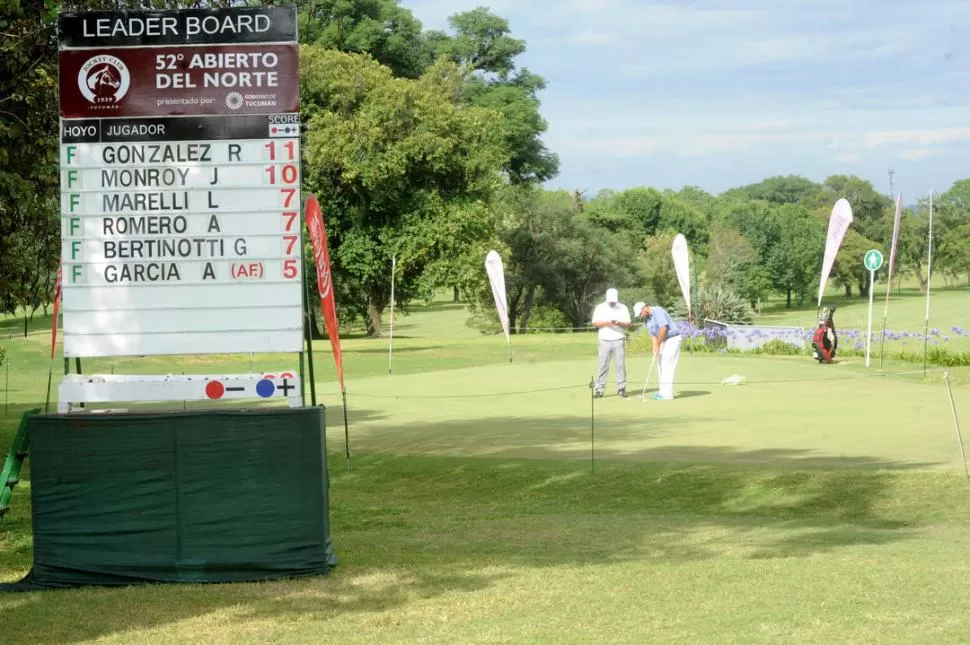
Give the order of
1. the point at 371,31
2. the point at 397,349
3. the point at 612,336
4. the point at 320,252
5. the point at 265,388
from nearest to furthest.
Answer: the point at 265,388 → the point at 320,252 → the point at 612,336 → the point at 397,349 → the point at 371,31

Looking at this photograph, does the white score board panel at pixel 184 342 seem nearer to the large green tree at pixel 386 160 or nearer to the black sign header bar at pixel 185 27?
the black sign header bar at pixel 185 27

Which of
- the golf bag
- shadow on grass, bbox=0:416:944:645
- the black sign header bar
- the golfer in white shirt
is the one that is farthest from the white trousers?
the black sign header bar

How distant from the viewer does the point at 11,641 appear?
24.2ft

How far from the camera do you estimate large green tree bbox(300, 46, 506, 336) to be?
53.7m

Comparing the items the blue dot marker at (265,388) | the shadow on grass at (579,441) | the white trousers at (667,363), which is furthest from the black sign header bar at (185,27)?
the white trousers at (667,363)

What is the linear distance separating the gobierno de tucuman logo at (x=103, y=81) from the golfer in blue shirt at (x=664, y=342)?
14.0 m

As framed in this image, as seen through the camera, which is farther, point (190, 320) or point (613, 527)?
point (613, 527)

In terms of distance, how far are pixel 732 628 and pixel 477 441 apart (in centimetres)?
1121

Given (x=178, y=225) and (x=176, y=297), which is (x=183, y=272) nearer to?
→ (x=176, y=297)

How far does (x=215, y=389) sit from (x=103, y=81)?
8.19 ft

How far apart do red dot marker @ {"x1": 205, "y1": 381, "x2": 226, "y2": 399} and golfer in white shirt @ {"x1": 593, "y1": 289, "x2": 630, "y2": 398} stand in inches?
541

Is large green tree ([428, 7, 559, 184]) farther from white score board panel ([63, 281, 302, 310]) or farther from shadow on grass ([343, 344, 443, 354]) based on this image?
white score board panel ([63, 281, 302, 310])

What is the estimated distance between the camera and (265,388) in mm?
9844

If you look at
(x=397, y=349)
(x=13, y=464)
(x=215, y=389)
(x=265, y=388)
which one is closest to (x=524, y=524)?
(x=265, y=388)
